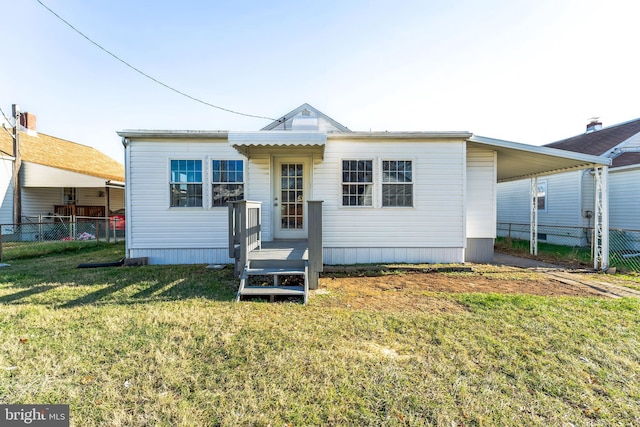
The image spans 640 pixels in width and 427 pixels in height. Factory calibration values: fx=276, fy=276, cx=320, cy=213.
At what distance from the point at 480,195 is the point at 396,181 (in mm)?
2629

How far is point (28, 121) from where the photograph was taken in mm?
16047

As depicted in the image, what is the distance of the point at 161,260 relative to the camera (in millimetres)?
7008

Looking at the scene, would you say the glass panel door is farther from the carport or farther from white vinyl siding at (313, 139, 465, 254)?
the carport

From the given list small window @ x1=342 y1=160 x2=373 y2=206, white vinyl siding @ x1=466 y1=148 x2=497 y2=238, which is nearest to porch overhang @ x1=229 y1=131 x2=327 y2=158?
small window @ x1=342 y1=160 x2=373 y2=206

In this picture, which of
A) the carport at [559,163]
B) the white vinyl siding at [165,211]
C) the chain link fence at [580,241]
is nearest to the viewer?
the carport at [559,163]

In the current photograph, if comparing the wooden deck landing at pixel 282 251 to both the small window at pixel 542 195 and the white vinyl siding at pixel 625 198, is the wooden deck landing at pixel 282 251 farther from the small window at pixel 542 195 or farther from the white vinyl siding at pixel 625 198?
the small window at pixel 542 195

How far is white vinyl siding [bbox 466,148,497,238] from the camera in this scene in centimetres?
760

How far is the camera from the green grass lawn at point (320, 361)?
79.2 inches

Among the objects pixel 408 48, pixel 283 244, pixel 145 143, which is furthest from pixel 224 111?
pixel 283 244

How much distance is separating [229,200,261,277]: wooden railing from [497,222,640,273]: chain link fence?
964 cm

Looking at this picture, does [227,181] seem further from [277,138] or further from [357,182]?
[357,182]

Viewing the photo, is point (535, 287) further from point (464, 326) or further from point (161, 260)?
point (161, 260)

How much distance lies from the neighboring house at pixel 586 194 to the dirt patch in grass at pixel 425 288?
6119 mm

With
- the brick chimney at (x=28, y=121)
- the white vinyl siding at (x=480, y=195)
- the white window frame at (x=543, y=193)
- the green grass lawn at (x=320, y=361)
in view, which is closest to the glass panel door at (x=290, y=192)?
the green grass lawn at (x=320, y=361)
